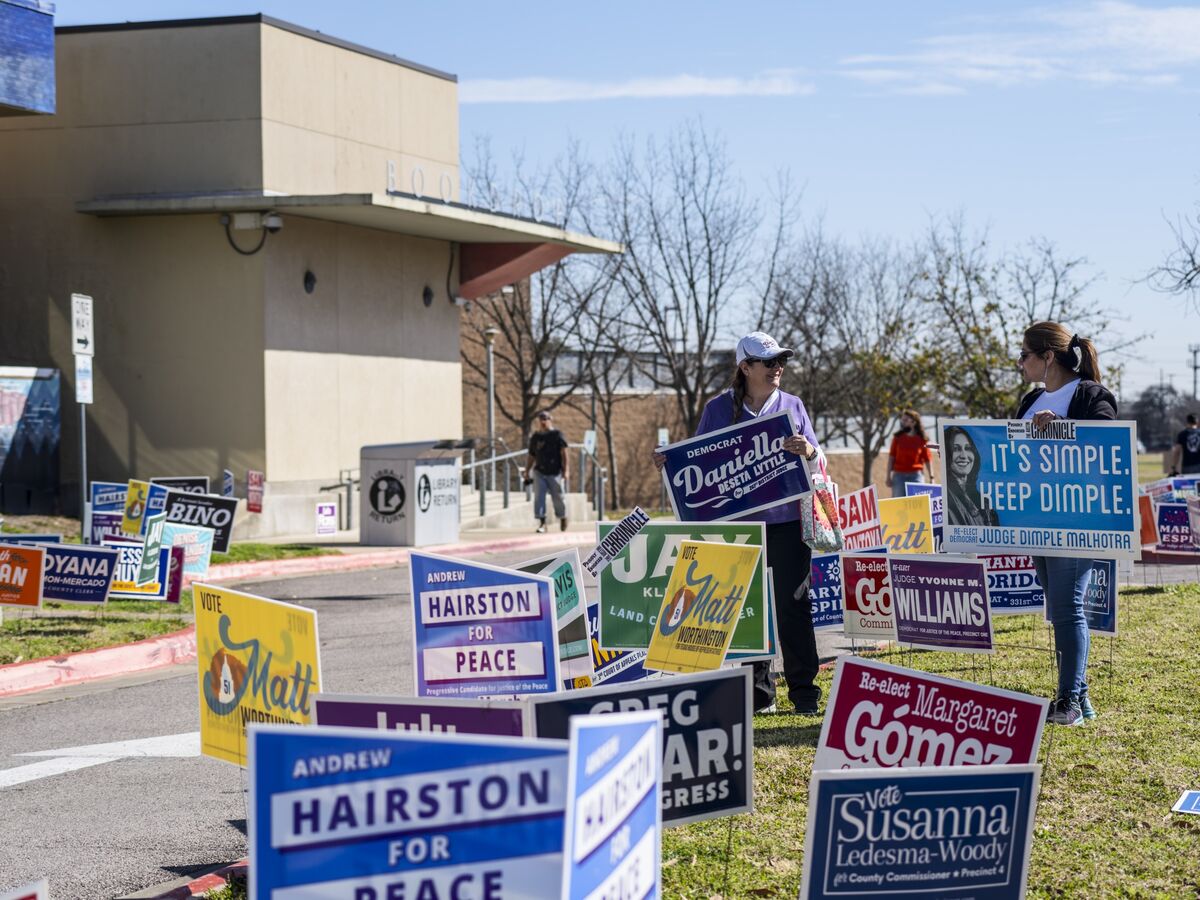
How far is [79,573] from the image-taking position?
1183 cm

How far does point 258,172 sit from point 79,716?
1655cm

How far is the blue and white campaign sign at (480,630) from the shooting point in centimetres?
612

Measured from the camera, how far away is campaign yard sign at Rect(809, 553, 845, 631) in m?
9.49

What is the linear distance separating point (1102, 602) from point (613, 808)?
246 inches

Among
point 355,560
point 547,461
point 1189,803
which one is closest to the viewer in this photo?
point 1189,803

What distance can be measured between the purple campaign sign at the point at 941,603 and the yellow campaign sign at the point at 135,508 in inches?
Answer: 322

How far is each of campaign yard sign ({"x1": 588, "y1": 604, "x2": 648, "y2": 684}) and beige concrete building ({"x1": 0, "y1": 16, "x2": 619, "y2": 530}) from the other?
55.0ft

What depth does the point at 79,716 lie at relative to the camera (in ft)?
30.8

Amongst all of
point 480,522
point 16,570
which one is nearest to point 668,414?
point 480,522

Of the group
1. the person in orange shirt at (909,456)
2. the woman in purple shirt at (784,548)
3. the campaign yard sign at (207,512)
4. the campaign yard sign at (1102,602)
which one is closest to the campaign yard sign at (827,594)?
the campaign yard sign at (1102,602)

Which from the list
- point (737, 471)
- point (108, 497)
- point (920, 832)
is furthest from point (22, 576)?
point (920, 832)

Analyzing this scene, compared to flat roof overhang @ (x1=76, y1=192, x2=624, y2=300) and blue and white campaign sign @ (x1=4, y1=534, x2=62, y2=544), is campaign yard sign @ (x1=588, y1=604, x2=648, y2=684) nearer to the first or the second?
blue and white campaign sign @ (x1=4, y1=534, x2=62, y2=544)

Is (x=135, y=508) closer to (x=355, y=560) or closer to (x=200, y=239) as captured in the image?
(x=355, y=560)

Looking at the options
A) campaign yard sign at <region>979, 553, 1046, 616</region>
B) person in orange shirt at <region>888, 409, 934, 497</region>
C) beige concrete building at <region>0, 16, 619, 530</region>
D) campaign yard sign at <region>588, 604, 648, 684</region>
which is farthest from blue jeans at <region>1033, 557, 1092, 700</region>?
beige concrete building at <region>0, 16, 619, 530</region>
